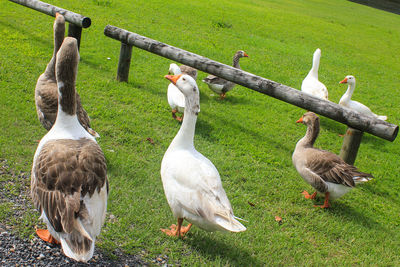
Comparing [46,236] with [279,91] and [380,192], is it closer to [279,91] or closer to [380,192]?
[279,91]

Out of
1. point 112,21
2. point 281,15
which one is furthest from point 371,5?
point 112,21

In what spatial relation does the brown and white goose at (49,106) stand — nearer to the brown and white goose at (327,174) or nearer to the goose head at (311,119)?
the brown and white goose at (327,174)

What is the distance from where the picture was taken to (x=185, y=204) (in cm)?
351

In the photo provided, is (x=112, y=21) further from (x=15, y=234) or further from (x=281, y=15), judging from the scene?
(x=281, y=15)

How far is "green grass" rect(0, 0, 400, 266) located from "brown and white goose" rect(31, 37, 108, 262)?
2.27ft

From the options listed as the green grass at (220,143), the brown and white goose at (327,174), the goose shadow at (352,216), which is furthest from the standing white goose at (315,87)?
the goose shadow at (352,216)

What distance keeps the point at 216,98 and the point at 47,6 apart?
431 centimetres

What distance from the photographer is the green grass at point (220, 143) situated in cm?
392

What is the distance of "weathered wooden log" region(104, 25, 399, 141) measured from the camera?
4867 millimetres

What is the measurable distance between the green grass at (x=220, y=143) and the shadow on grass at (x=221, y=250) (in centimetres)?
1

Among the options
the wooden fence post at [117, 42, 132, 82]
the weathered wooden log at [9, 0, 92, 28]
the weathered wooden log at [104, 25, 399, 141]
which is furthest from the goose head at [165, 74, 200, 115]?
the weathered wooden log at [9, 0, 92, 28]

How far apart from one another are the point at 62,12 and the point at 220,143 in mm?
4465

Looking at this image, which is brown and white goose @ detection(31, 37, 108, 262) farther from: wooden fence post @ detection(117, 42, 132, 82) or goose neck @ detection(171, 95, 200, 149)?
wooden fence post @ detection(117, 42, 132, 82)

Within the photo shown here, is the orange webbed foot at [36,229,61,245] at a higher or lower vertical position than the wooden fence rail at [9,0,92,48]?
lower
